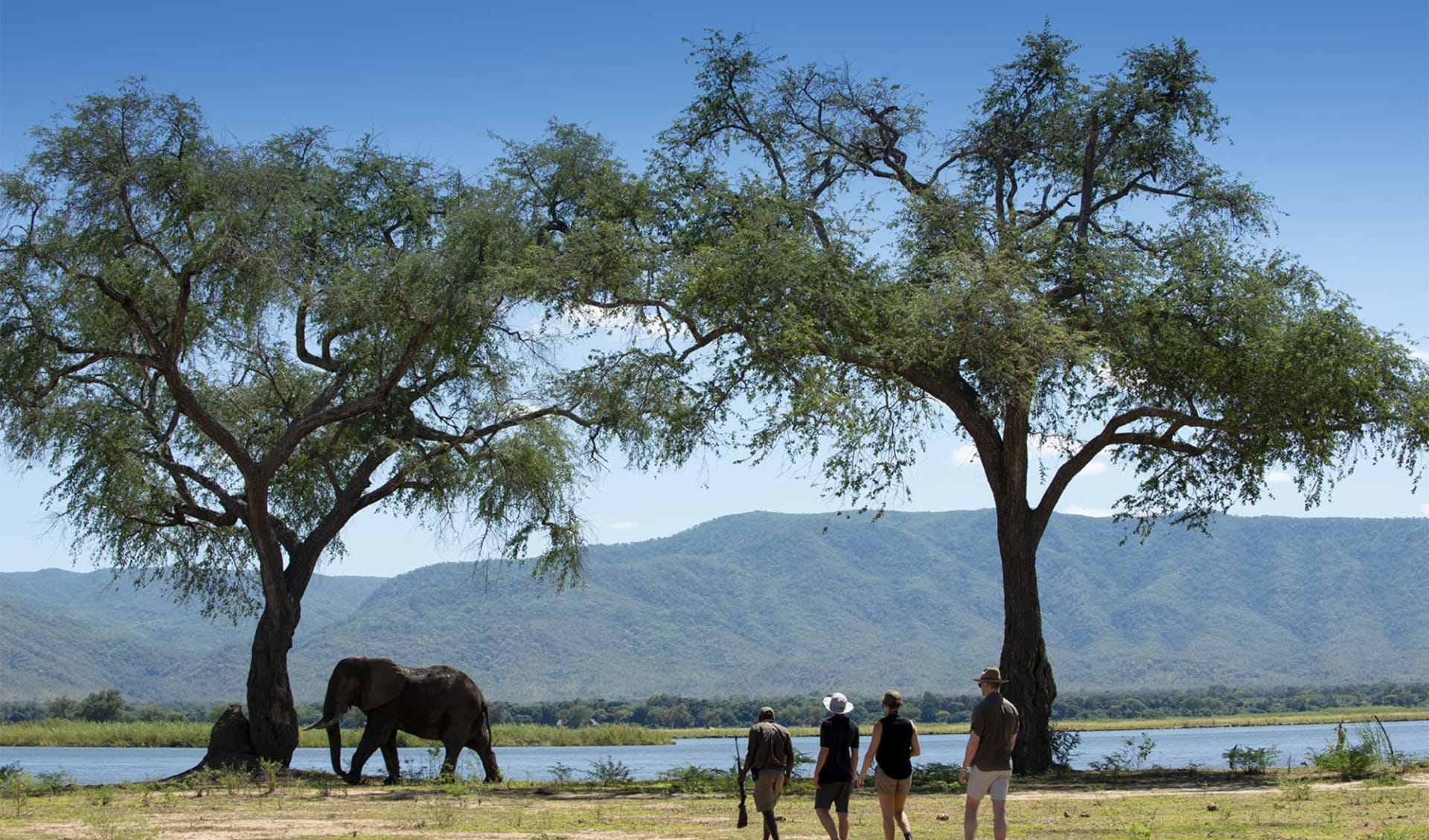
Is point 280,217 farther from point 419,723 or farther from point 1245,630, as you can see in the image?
point 1245,630

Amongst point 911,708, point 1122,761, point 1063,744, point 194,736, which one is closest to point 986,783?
point 1063,744

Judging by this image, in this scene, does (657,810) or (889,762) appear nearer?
(889,762)

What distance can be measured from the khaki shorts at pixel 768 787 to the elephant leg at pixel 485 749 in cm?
1279

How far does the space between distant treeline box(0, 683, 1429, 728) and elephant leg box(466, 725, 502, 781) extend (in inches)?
2935

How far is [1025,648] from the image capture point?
24.0 metres

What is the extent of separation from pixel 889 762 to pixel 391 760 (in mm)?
13618

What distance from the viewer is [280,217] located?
2322 cm

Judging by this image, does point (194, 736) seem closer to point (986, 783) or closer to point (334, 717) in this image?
point (334, 717)

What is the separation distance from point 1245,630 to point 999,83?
18920cm

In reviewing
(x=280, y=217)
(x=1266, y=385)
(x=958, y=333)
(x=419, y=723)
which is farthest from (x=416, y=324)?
(x=1266, y=385)

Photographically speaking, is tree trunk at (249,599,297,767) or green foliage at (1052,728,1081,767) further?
tree trunk at (249,599,297,767)

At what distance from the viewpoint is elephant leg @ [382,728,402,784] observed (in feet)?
78.0

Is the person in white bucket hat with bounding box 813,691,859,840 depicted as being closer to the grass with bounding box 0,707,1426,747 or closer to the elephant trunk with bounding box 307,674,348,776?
the elephant trunk with bounding box 307,674,348,776

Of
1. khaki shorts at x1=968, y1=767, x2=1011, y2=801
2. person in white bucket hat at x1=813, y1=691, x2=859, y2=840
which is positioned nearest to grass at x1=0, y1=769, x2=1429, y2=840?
khaki shorts at x1=968, y1=767, x2=1011, y2=801
